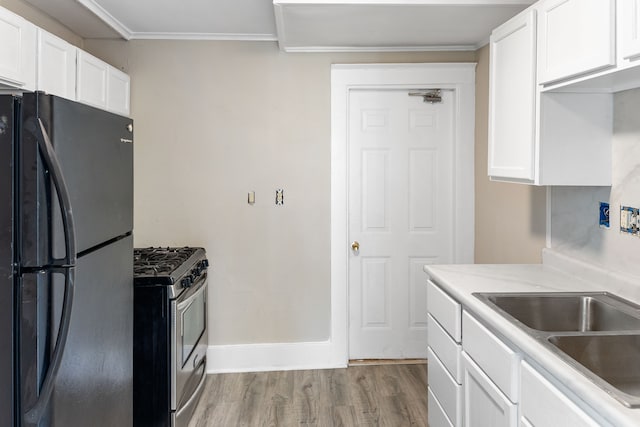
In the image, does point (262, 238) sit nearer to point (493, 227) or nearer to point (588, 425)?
point (493, 227)

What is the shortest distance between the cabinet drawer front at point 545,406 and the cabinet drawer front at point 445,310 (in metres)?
0.58

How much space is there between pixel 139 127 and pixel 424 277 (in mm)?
2324

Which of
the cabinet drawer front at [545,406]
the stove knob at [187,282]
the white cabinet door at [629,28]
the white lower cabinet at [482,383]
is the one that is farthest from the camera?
the stove knob at [187,282]

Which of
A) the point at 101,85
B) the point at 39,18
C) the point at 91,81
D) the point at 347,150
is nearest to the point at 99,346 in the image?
the point at 91,81

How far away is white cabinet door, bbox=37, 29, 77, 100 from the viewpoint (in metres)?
2.32

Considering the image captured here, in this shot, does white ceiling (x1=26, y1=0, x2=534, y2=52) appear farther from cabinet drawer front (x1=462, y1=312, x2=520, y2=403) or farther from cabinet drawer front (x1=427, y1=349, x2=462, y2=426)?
cabinet drawer front (x1=427, y1=349, x2=462, y2=426)

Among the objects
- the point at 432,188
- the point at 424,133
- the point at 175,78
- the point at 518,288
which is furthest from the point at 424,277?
the point at 175,78

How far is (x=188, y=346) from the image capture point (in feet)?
9.21

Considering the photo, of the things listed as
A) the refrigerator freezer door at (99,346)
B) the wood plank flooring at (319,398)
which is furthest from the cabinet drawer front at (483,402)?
the refrigerator freezer door at (99,346)

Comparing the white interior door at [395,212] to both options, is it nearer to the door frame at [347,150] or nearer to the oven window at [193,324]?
the door frame at [347,150]

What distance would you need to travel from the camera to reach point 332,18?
9.27ft

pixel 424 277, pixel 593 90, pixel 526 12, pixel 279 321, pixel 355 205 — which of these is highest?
pixel 526 12

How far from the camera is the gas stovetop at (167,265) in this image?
2469 millimetres

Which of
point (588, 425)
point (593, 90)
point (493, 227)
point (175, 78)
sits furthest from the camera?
point (175, 78)
